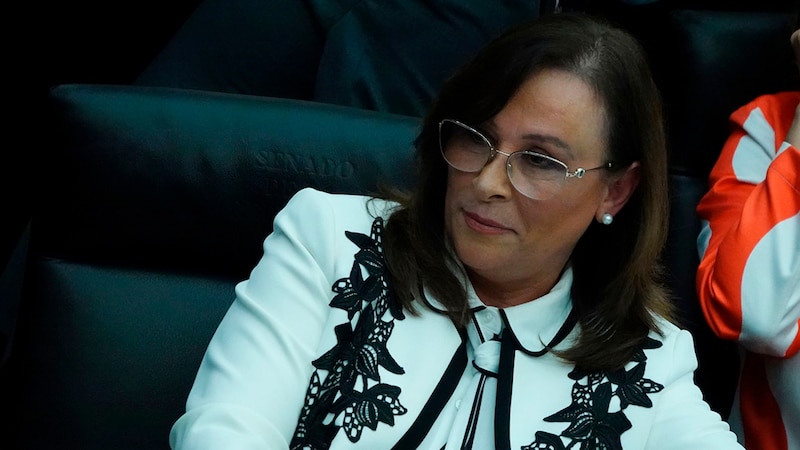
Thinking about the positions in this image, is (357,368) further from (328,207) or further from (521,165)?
(521,165)

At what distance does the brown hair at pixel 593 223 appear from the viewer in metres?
1.41

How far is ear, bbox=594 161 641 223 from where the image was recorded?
4.91 feet

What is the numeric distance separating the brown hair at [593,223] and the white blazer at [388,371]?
30 millimetres

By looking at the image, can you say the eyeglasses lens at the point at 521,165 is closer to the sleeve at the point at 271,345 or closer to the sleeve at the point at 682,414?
the sleeve at the point at 271,345

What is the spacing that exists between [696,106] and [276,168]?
0.79 meters

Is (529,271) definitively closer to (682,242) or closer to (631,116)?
(631,116)

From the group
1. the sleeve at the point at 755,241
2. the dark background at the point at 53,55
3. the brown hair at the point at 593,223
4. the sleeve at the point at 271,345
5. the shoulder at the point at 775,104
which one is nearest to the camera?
the sleeve at the point at 271,345

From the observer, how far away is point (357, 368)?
140 centimetres

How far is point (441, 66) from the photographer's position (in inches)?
74.9

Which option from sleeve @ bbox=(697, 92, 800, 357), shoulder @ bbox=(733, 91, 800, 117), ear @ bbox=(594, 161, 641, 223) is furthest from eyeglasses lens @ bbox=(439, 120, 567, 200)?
shoulder @ bbox=(733, 91, 800, 117)

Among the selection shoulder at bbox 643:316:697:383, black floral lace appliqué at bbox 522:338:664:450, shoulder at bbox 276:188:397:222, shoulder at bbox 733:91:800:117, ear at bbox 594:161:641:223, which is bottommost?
black floral lace appliqué at bbox 522:338:664:450

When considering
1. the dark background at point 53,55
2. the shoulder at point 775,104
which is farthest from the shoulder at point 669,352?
the dark background at point 53,55

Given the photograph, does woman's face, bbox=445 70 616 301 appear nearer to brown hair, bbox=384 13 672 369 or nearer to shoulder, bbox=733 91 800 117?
brown hair, bbox=384 13 672 369

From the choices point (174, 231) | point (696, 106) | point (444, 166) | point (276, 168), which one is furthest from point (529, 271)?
point (696, 106)
